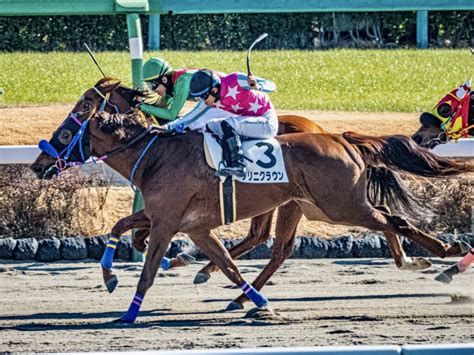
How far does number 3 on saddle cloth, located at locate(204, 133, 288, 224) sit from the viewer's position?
793 centimetres

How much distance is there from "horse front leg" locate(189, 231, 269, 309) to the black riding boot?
1.59 ft

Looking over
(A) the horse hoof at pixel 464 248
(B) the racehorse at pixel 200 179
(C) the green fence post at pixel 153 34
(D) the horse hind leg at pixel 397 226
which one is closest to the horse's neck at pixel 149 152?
(B) the racehorse at pixel 200 179

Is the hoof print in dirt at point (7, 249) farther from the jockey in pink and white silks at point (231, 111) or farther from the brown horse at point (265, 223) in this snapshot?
the jockey in pink and white silks at point (231, 111)

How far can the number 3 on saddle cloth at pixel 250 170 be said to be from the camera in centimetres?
793

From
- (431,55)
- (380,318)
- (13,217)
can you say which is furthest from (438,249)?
(431,55)

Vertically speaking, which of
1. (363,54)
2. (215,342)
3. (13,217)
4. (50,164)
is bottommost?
(363,54)

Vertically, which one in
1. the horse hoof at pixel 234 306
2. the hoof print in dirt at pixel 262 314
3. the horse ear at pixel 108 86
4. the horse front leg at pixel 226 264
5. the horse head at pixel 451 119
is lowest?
the horse hoof at pixel 234 306

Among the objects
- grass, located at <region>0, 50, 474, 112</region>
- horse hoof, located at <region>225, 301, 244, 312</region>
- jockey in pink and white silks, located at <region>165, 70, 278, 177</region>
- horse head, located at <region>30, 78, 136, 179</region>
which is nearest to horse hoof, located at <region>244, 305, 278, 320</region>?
horse hoof, located at <region>225, 301, 244, 312</region>

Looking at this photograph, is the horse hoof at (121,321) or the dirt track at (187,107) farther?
the dirt track at (187,107)

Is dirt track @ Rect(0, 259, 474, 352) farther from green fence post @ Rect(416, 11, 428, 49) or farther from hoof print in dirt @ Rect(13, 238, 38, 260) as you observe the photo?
green fence post @ Rect(416, 11, 428, 49)

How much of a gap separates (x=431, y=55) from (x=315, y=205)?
1037 centimetres

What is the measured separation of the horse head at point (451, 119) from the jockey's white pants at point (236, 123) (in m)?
1.75

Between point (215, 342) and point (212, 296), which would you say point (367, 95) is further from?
point (215, 342)

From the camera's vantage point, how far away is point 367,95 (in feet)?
52.1
